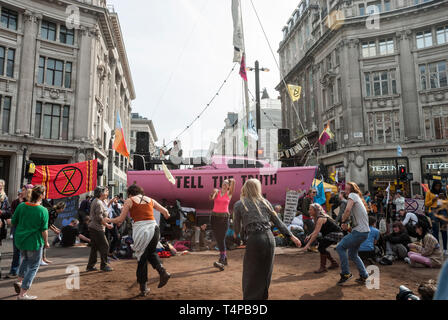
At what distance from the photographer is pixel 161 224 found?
11.3m

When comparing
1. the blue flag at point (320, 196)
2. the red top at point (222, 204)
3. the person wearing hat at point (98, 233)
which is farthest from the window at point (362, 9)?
the person wearing hat at point (98, 233)

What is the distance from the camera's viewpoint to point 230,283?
18.9 feet

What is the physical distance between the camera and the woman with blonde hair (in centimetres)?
362

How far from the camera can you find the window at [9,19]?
22.9 meters

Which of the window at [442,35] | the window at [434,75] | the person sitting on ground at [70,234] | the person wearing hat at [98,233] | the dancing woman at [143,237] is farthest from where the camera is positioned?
the window at [442,35]

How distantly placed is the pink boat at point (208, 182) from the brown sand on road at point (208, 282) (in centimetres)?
403

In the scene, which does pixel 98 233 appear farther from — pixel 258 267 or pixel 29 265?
pixel 258 267

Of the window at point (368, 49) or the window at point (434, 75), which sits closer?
the window at point (434, 75)

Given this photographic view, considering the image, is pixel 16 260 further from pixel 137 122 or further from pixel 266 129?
pixel 137 122

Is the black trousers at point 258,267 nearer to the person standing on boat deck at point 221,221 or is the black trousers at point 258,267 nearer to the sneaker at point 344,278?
the sneaker at point 344,278

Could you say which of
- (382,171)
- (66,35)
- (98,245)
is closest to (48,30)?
(66,35)

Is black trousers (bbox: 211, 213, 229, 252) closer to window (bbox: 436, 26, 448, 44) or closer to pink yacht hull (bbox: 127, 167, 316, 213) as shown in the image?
pink yacht hull (bbox: 127, 167, 316, 213)

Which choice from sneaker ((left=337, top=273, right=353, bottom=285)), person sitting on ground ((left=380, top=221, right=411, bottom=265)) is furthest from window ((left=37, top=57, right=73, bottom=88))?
sneaker ((left=337, top=273, right=353, bottom=285))

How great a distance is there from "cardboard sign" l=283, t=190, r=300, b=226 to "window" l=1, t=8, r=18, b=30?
81.9 ft
